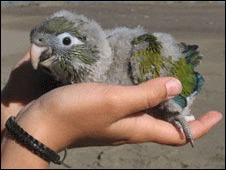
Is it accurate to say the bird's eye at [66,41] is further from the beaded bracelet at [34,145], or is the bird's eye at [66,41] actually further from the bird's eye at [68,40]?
the beaded bracelet at [34,145]

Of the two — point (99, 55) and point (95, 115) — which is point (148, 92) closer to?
point (95, 115)

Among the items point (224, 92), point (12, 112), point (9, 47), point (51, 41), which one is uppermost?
point (51, 41)

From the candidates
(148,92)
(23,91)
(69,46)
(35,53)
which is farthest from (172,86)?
(23,91)

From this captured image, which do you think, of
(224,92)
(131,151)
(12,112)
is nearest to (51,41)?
(12,112)

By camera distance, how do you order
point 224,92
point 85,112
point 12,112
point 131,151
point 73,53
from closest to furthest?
1. point 85,112
2. point 73,53
3. point 12,112
4. point 131,151
5. point 224,92

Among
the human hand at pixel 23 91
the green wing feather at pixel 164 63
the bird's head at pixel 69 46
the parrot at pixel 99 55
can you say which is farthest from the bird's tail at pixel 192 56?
the human hand at pixel 23 91

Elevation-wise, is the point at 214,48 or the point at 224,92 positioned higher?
the point at 224,92

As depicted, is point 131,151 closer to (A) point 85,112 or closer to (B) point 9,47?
(A) point 85,112
